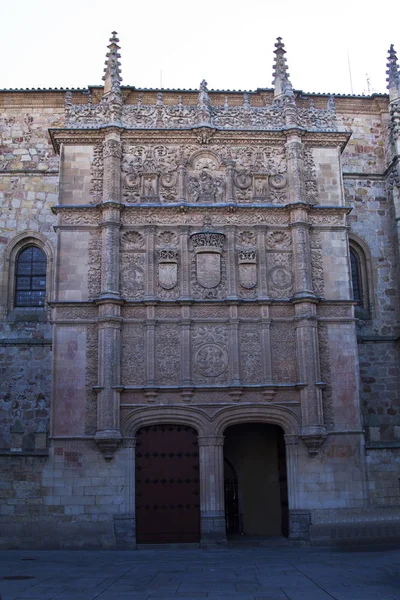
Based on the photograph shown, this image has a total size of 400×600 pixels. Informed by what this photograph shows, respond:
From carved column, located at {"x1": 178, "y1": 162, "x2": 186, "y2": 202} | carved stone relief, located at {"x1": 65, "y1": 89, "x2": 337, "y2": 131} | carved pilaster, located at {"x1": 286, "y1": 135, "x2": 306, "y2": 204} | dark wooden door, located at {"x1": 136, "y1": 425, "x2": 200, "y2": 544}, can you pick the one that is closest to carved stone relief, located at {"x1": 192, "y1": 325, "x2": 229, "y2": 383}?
dark wooden door, located at {"x1": 136, "y1": 425, "x2": 200, "y2": 544}

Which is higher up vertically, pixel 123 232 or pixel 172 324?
pixel 123 232

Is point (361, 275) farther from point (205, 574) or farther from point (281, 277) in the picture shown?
point (205, 574)

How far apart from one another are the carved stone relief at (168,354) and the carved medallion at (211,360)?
1.96ft

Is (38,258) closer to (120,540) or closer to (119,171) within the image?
(119,171)

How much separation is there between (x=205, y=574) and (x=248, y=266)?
967 centimetres

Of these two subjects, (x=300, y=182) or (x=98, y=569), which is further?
(x=300, y=182)

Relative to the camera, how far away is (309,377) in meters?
19.8

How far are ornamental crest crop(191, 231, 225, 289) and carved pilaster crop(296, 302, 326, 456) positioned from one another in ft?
8.82

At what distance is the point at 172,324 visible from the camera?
20.3 metres

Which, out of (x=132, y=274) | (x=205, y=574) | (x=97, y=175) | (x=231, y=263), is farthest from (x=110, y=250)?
(x=205, y=574)

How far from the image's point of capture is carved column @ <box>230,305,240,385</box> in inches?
784

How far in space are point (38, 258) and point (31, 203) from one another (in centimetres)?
217

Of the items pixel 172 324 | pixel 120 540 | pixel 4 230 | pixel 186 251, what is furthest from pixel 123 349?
pixel 4 230

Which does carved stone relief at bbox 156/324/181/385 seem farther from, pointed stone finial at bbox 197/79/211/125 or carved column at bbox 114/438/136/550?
pointed stone finial at bbox 197/79/211/125
